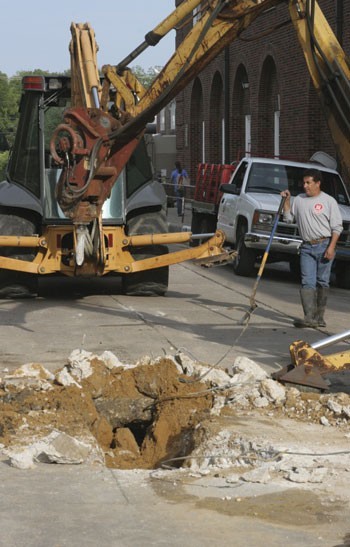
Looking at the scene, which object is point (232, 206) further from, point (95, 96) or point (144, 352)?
point (144, 352)

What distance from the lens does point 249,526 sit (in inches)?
251

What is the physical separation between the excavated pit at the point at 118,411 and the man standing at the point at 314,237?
4.04m

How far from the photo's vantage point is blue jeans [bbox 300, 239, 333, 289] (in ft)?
45.6

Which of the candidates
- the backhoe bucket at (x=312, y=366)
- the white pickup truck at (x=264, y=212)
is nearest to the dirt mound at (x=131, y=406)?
the backhoe bucket at (x=312, y=366)

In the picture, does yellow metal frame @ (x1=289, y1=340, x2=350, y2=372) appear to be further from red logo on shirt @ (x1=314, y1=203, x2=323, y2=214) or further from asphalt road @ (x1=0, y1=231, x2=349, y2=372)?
red logo on shirt @ (x1=314, y1=203, x2=323, y2=214)

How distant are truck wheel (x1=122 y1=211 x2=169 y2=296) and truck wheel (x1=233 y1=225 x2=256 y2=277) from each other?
12.4 ft

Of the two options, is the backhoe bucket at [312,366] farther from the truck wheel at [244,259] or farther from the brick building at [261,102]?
the brick building at [261,102]

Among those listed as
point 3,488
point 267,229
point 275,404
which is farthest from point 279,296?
point 3,488

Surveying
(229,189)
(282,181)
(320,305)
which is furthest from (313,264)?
(282,181)

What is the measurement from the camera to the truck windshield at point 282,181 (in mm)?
21188

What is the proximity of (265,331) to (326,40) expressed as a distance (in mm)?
4089

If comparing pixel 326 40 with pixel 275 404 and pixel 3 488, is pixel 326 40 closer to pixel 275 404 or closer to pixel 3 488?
pixel 275 404

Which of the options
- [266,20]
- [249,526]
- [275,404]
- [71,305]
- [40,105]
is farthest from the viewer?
[266,20]

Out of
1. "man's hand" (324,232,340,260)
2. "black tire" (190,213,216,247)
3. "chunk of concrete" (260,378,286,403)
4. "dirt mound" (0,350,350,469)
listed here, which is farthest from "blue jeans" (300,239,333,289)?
"black tire" (190,213,216,247)
